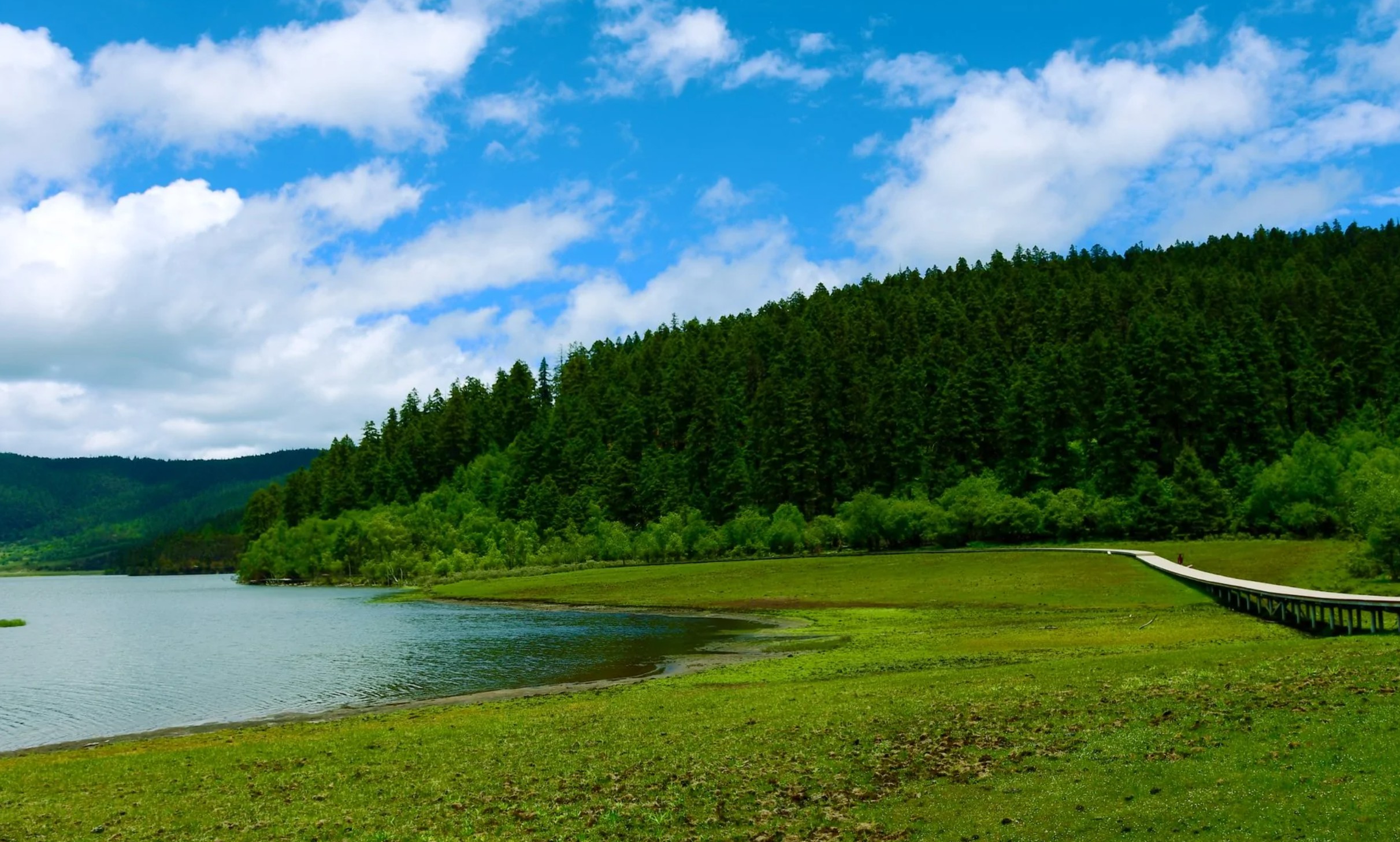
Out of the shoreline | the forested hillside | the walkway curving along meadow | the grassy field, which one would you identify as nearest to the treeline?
the forested hillside

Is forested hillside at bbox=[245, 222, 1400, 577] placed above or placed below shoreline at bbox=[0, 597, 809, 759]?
above

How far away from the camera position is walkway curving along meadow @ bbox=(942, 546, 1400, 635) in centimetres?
3872

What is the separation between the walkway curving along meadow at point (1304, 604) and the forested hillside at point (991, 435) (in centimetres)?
4000

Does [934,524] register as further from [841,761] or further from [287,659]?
[841,761]

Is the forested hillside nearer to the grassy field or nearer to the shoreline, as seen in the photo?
the shoreline

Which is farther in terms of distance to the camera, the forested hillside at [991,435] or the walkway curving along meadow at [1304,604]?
the forested hillside at [991,435]

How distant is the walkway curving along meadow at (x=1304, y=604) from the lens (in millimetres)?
38719

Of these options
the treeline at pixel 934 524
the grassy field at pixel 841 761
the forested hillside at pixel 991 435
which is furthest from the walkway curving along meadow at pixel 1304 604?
the forested hillside at pixel 991 435

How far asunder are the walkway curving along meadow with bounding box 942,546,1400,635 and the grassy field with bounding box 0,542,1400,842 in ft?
8.73

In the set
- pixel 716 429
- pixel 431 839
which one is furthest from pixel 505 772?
pixel 716 429

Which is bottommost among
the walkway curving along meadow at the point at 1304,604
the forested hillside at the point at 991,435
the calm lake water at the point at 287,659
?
the calm lake water at the point at 287,659

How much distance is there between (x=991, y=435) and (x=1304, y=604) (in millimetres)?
106858

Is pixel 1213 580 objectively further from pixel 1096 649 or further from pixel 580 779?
pixel 580 779

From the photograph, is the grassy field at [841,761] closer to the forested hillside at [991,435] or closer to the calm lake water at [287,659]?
the calm lake water at [287,659]
